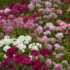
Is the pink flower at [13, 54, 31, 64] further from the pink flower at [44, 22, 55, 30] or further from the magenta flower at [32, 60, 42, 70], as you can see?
the pink flower at [44, 22, 55, 30]

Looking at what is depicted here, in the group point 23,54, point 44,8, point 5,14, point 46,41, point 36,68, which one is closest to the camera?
point 36,68

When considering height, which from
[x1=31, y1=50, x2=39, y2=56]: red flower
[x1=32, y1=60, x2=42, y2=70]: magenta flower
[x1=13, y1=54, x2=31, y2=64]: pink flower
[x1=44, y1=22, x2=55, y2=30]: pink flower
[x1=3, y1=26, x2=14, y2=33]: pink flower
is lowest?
[x1=44, y1=22, x2=55, y2=30]: pink flower

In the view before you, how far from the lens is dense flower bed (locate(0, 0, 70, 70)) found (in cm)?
834

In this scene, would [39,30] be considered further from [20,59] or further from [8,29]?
[20,59]

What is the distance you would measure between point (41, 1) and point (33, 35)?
267 cm

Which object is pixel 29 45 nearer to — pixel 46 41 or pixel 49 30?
pixel 46 41

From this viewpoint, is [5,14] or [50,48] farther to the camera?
[5,14]

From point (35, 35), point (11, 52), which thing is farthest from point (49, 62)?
point (35, 35)

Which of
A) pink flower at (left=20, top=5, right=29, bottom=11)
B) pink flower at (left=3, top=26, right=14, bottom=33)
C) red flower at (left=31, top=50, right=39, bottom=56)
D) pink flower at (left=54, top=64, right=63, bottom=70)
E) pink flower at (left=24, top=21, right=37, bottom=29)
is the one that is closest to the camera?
pink flower at (left=54, top=64, right=63, bottom=70)

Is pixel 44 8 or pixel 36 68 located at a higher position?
pixel 36 68

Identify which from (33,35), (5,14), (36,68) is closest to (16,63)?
(36,68)

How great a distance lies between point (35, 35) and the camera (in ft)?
32.4

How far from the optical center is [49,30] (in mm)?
10273

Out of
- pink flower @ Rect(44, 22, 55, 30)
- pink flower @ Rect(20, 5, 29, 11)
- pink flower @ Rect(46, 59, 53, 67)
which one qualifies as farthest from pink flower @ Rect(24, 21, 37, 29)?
pink flower @ Rect(46, 59, 53, 67)
